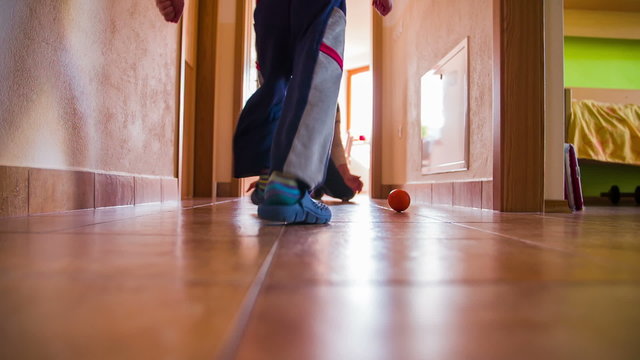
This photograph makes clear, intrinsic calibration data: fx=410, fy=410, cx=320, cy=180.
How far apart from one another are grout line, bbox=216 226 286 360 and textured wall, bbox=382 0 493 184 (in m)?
1.66

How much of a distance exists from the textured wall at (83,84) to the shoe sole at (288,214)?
2.24 feet

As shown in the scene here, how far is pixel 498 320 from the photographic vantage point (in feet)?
0.95

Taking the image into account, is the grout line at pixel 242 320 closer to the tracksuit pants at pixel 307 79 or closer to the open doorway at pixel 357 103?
the tracksuit pants at pixel 307 79

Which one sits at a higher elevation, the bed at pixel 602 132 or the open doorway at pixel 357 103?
the open doorway at pixel 357 103

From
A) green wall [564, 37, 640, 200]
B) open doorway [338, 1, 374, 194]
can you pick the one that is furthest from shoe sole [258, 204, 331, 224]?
open doorway [338, 1, 374, 194]

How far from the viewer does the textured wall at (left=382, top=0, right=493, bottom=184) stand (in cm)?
191

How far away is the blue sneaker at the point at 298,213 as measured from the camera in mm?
963

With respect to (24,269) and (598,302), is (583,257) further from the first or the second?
(24,269)

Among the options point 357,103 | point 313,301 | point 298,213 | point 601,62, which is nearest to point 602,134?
point 601,62

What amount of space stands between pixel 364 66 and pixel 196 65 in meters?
5.58

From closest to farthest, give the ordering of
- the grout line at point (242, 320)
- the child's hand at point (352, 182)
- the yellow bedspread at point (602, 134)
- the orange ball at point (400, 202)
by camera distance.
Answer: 1. the grout line at point (242, 320)
2. the orange ball at point (400, 202)
3. the child's hand at point (352, 182)
4. the yellow bedspread at point (602, 134)

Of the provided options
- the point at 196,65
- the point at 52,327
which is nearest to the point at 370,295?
the point at 52,327

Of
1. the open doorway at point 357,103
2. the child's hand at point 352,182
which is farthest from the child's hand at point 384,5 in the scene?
the open doorway at point 357,103

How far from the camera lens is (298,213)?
3.22 feet
